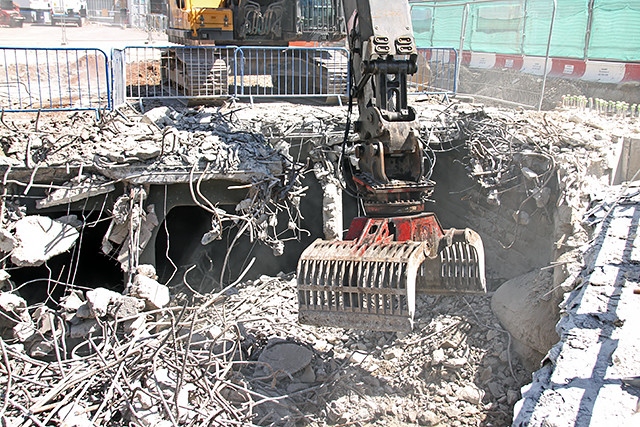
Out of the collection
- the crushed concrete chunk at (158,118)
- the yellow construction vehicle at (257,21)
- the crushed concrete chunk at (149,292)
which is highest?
the yellow construction vehicle at (257,21)

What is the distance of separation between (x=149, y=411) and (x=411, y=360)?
270 cm

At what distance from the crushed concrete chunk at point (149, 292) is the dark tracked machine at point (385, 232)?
283 centimetres

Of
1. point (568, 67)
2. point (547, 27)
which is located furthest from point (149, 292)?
point (568, 67)

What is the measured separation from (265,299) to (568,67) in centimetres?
970

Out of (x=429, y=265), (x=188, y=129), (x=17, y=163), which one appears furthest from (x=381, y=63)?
(x=17, y=163)

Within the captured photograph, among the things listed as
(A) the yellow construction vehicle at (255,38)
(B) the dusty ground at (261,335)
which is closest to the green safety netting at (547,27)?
(A) the yellow construction vehicle at (255,38)

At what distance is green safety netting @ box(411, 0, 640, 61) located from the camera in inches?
507

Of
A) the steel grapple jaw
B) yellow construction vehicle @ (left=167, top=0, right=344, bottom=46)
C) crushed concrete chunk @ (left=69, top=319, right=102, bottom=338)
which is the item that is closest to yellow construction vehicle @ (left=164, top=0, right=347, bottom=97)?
yellow construction vehicle @ (left=167, top=0, right=344, bottom=46)

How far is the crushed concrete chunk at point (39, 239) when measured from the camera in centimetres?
725

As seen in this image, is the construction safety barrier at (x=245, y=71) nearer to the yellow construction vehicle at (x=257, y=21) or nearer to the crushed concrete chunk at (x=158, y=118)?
the yellow construction vehicle at (x=257, y=21)

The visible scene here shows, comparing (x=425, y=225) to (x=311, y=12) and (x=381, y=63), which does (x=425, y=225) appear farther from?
(x=311, y=12)

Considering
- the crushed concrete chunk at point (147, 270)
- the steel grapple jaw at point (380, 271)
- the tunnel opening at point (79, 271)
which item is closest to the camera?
the steel grapple jaw at point (380, 271)

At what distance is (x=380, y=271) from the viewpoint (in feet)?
16.5

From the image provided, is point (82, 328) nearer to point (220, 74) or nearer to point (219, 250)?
point (219, 250)
